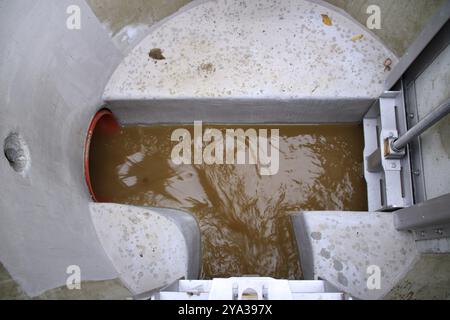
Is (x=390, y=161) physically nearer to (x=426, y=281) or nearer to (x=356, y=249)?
(x=356, y=249)

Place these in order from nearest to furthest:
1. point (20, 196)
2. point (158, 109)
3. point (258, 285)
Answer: point (258, 285) → point (20, 196) → point (158, 109)

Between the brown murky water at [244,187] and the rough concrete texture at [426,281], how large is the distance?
1.77ft

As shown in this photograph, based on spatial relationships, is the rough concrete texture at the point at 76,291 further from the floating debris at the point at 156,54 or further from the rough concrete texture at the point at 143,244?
the floating debris at the point at 156,54

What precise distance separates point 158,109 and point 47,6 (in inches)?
32.7

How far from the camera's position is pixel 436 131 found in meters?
1.68

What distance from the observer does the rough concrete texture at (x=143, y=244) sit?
6.08ft

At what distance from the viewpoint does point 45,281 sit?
4.93ft

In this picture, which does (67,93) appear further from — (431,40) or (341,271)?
(431,40)

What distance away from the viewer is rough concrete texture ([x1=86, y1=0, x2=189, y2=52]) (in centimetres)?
200

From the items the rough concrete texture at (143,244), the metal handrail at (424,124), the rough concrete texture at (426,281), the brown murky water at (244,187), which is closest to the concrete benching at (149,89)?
the rough concrete texture at (143,244)

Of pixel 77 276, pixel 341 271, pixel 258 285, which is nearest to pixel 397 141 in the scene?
pixel 341 271

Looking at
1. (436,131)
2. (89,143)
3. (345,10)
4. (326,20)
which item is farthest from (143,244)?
(345,10)

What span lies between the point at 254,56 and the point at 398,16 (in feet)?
2.86

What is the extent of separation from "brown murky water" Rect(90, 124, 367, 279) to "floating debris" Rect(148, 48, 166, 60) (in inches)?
19.2
